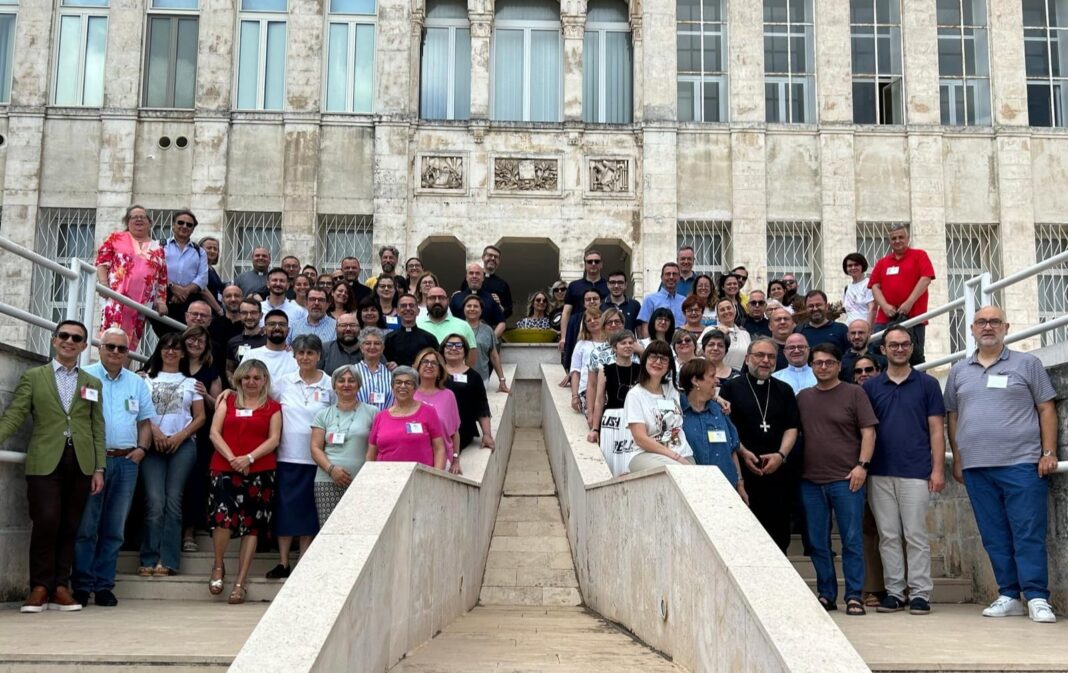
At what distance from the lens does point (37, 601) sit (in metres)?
7.30

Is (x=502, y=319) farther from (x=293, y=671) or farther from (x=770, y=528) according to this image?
(x=293, y=671)

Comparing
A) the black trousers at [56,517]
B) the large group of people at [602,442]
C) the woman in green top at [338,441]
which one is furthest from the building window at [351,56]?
the black trousers at [56,517]

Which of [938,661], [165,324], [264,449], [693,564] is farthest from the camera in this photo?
[165,324]

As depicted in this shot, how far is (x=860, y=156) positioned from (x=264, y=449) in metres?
16.0

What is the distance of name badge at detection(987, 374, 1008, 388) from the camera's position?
7684 mm

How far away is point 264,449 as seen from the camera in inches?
320

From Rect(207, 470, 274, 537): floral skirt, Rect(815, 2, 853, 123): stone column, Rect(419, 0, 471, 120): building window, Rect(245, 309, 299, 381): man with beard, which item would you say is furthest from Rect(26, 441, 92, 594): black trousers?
Rect(815, 2, 853, 123): stone column

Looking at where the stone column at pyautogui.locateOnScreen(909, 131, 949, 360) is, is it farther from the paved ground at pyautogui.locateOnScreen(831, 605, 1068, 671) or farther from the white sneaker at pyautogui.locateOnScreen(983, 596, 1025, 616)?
the paved ground at pyautogui.locateOnScreen(831, 605, 1068, 671)

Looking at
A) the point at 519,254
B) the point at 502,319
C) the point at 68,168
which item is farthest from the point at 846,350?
the point at 68,168

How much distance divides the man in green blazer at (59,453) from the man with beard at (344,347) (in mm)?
2289

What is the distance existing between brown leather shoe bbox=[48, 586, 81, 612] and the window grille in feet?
57.1

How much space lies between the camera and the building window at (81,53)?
2098 centimetres

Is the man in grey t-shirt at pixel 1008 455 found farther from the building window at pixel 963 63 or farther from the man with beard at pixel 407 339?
the building window at pixel 963 63

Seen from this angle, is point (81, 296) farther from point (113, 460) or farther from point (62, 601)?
point (62, 601)
